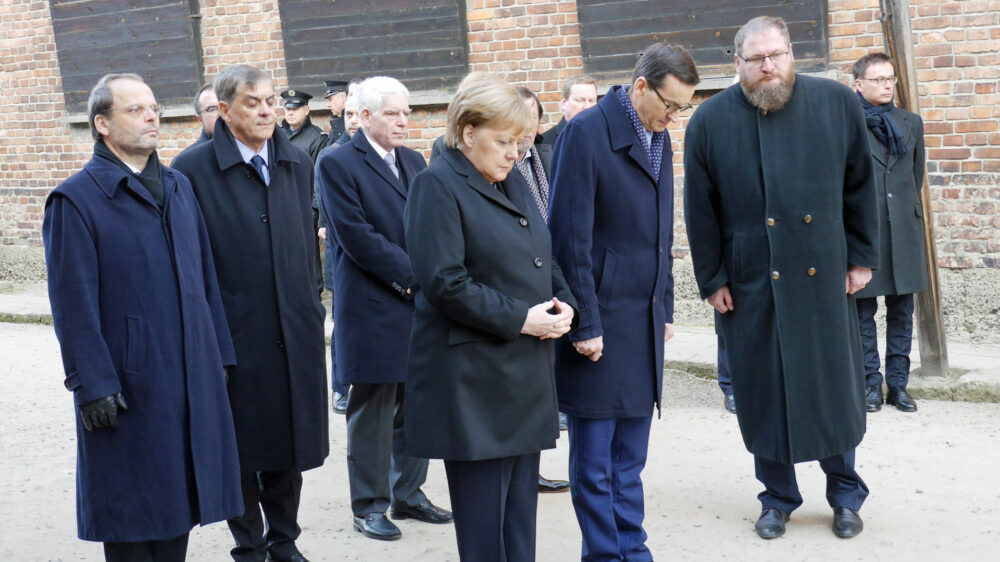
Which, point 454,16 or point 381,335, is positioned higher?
point 454,16

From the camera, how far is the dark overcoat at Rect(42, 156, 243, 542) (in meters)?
3.12

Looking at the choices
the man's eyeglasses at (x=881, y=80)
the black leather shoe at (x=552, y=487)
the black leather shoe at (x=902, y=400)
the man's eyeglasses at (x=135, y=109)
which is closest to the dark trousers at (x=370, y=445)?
the black leather shoe at (x=552, y=487)

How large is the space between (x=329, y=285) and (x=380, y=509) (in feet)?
10.7

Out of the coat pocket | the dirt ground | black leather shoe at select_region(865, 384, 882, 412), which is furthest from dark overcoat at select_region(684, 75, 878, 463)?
the coat pocket

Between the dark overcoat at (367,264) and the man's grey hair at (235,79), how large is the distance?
0.60 metres

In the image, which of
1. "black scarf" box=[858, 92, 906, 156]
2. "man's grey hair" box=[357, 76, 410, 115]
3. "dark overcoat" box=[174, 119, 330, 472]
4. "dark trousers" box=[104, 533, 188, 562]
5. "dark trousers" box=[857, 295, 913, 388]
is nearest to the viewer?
"dark trousers" box=[104, 533, 188, 562]

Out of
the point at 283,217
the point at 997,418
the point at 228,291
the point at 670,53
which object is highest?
the point at 670,53

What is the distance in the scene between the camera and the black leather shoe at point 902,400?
605 cm

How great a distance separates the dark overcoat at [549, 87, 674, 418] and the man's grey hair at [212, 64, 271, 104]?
1.11 metres

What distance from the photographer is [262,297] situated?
391 cm

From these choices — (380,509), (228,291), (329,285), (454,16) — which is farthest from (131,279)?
(454,16)

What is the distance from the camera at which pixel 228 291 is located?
3.88 metres

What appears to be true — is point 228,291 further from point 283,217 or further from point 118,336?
point 118,336

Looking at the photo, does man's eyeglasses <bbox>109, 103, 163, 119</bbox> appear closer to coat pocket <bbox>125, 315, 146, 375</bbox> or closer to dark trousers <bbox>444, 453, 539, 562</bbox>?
coat pocket <bbox>125, 315, 146, 375</bbox>
